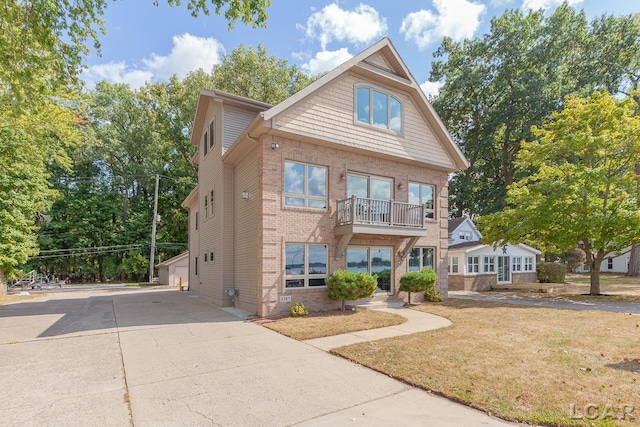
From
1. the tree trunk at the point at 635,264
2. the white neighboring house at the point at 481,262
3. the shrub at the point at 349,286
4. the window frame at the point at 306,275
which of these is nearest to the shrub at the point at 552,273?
the white neighboring house at the point at 481,262

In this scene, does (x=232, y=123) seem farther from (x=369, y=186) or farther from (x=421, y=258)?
(x=421, y=258)

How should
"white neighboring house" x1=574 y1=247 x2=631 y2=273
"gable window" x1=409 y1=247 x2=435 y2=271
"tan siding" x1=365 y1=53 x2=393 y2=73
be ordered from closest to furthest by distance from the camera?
"tan siding" x1=365 y1=53 x2=393 y2=73
"gable window" x1=409 y1=247 x2=435 y2=271
"white neighboring house" x1=574 y1=247 x2=631 y2=273

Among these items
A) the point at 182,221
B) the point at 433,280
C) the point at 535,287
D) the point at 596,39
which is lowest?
the point at 535,287

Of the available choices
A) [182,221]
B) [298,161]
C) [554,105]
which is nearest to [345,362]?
[298,161]

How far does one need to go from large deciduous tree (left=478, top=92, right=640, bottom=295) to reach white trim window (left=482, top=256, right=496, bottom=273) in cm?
535

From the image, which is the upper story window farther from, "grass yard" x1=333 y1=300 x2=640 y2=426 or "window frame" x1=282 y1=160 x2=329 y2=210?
"grass yard" x1=333 y1=300 x2=640 y2=426

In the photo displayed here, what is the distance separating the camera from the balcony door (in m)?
12.5

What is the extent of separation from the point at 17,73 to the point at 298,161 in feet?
25.7

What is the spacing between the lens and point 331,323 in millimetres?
9422

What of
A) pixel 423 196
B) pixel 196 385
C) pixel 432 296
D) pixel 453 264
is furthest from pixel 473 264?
pixel 196 385

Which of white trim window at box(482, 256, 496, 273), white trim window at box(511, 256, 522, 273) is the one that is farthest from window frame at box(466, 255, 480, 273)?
white trim window at box(511, 256, 522, 273)

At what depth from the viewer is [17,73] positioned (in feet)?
28.5

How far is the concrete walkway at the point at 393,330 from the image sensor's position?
7473 mm

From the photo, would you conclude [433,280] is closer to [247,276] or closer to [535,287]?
[247,276]
